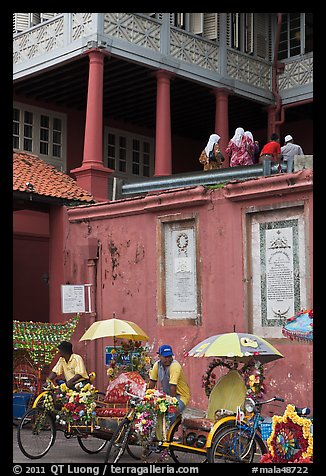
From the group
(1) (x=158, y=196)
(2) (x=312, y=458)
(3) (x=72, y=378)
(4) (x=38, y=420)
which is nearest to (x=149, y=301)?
(1) (x=158, y=196)

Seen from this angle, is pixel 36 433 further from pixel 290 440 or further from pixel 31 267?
pixel 31 267

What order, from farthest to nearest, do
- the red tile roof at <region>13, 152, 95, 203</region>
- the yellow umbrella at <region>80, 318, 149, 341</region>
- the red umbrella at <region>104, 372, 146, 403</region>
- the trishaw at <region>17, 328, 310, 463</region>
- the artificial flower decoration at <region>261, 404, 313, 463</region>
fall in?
1. the red tile roof at <region>13, 152, 95, 203</region>
2. the yellow umbrella at <region>80, 318, 149, 341</region>
3. the red umbrella at <region>104, 372, 146, 403</region>
4. the trishaw at <region>17, 328, 310, 463</region>
5. the artificial flower decoration at <region>261, 404, 313, 463</region>

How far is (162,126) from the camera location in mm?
18859

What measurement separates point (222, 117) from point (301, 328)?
441 inches

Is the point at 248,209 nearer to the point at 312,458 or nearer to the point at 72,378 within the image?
the point at 72,378

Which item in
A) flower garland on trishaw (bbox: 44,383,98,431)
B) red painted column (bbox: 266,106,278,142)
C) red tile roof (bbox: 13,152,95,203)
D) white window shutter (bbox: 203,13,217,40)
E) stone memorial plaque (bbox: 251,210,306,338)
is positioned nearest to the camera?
flower garland on trishaw (bbox: 44,383,98,431)

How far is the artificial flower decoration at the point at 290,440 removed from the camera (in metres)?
7.91

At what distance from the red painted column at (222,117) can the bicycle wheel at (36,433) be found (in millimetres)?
11109

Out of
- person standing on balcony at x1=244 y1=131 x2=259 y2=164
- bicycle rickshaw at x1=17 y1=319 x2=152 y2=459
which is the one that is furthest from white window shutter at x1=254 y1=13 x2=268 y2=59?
bicycle rickshaw at x1=17 y1=319 x2=152 y2=459

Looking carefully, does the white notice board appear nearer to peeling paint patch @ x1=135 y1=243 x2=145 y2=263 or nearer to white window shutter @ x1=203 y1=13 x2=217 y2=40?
peeling paint patch @ x1=135 y1=243 x2=145 y2=263

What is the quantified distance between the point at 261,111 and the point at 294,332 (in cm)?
1435

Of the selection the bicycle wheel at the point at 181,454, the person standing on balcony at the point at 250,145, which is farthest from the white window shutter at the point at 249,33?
the bicycle wheel at the point at 181,454

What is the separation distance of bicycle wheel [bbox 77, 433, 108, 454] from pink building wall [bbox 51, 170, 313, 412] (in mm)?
2094

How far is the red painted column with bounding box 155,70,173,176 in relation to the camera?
1874 centimetres
